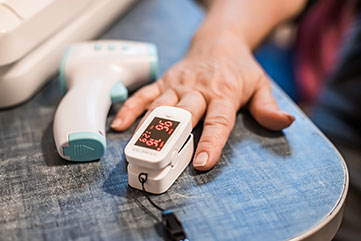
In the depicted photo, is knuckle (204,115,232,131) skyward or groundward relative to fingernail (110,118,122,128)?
skyward

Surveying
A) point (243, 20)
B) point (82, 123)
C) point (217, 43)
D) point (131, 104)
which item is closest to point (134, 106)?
point (131, 104)

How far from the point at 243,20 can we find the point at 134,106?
361 mm

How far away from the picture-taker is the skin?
27.3 inches

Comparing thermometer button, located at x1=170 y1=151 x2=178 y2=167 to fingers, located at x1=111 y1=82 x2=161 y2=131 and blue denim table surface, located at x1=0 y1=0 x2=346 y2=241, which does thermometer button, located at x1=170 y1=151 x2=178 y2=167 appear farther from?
fingers, located at x1=111 y1=82 x2=161 y2=131

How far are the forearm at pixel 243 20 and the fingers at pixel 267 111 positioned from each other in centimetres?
16

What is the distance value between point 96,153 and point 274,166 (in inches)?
10.1

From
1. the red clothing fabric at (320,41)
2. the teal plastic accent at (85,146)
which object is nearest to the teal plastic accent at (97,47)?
the teal plastic accent at (85,146)

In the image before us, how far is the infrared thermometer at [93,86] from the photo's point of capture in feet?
2.12

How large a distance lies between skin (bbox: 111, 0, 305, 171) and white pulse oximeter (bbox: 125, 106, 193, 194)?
1.4 inches

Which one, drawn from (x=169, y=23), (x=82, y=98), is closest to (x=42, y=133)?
(x=82, y=98)

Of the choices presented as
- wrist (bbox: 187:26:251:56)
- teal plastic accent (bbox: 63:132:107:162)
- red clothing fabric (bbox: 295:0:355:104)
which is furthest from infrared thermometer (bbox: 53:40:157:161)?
red clothing fabric (bbox: 295:0:355:104)

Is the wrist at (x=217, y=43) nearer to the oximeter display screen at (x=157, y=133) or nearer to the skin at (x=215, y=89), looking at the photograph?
the skin at (x=215, y=89)

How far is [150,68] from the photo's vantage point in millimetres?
818

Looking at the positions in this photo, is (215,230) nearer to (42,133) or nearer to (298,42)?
(42,133)
